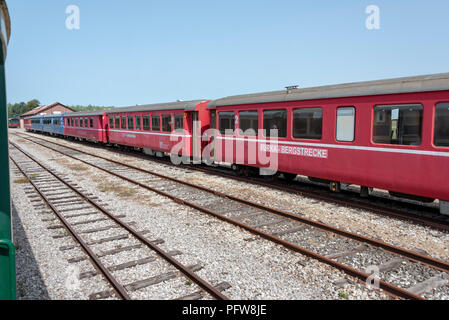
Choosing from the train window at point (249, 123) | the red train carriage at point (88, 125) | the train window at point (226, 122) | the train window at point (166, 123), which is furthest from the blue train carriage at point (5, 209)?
the red train carriage at point (88, 125)

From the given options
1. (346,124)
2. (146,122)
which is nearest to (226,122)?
(346,124)

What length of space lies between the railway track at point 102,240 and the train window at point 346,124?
5.39 meters

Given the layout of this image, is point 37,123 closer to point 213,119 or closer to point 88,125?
point 88,125

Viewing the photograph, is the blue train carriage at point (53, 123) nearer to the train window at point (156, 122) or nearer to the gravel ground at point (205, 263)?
the train window at point (156, 122)

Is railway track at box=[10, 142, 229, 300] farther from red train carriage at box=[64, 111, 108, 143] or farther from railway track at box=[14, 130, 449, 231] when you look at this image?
Answer: red train carriage at box=[64, 111, 108, 143]

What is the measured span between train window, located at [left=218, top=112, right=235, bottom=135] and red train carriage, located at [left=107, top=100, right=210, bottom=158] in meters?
1.81

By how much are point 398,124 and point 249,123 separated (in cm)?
535

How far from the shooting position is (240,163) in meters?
12.5

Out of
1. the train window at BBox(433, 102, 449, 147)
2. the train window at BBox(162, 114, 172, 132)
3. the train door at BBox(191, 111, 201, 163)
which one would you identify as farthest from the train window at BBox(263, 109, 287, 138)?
the train window at BBox(162, 114, 172, 132)

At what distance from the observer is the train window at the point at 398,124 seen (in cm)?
718

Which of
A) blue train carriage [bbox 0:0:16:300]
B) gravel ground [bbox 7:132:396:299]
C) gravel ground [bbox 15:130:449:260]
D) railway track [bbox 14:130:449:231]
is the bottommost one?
gravel ground [bbox 7:132:396:299]

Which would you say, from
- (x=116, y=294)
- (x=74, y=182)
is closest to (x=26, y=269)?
(x=116, y=294)

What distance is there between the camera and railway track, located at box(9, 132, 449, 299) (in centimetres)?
493

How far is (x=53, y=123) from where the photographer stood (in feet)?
137
